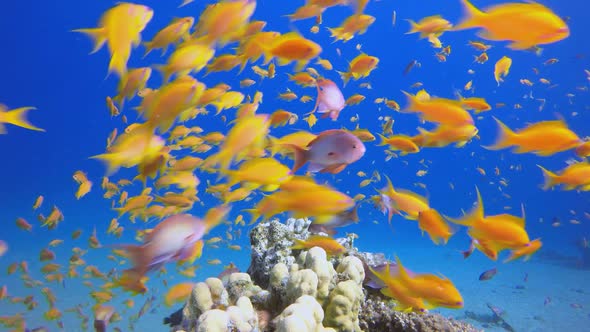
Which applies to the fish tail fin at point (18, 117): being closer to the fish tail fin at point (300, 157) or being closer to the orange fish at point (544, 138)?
the fish tail fin at point (300, 157)

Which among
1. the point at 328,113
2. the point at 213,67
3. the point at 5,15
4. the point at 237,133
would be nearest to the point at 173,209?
the point at 213,67

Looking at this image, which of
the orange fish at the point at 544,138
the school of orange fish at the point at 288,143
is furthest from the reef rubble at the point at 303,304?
the orange fish at the point at 544,138

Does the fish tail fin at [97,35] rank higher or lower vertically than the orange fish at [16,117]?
higher

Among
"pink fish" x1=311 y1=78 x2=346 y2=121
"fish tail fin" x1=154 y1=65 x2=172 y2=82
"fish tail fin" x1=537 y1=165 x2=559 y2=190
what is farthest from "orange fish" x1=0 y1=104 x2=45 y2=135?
"fish tail fin" x1=537 y1=165 x2=559 y2=190

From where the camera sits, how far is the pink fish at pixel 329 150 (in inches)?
102

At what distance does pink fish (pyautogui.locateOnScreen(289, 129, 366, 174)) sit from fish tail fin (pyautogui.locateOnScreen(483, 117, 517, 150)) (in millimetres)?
1335

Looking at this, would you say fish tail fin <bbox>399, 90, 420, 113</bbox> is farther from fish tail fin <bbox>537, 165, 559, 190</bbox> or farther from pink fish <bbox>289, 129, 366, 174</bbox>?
fish tail fin <bbox>537, 165, 559, 190</bbox>

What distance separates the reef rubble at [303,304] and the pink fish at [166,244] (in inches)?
38.4

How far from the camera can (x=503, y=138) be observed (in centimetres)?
319

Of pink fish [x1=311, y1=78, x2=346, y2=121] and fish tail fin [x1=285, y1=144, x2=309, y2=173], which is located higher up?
fish tail fin [x1=285, y1=144, x2=309, y2=173]

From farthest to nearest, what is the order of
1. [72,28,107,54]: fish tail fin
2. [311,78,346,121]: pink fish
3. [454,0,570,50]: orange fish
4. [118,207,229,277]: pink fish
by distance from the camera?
1. [311,78,346,121]: pink fish
2. [72,28,107,54]: fish tail fin
3. [454,0,570,50]: orange fish
4. [118,207,229,277]: pink fish

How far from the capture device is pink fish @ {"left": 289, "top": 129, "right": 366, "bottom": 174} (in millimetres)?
2596

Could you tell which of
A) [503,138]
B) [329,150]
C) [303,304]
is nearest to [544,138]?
[503,138]

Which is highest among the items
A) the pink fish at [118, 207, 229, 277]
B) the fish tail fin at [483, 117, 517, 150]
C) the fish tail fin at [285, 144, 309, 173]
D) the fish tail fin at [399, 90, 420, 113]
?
the pink fish at [118, 207, 229, 277]
